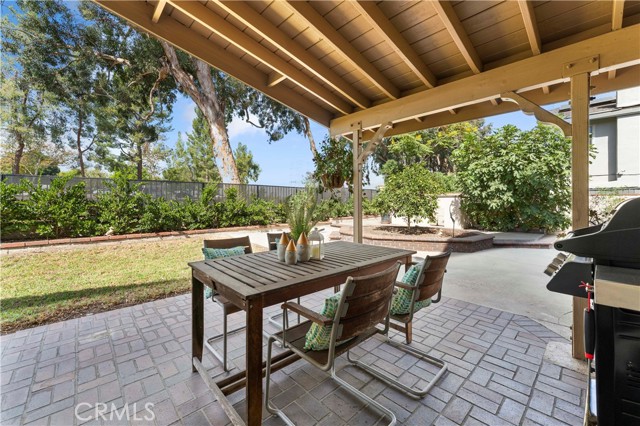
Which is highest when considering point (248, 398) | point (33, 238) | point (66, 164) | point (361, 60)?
point (66, 164)

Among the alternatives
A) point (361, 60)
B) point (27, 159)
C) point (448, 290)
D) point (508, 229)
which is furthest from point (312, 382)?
point (27, 159)

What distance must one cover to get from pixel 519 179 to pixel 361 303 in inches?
312

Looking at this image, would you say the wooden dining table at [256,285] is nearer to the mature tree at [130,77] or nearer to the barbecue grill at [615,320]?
the barbecue grill at [615,320]

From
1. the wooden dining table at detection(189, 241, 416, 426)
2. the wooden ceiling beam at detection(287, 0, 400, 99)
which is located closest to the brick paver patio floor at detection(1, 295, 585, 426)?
the wooden dining table at detection(189, 241, 416, 426)

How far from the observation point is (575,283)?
3.96ft

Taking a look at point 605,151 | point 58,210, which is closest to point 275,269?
point 58,210

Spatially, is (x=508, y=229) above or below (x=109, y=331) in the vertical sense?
above

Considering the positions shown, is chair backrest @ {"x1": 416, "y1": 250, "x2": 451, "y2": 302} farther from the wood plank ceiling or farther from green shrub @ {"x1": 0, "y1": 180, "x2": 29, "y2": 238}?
green shrub @ {"x1": 0, "y1": 180, "x2": 29, "y2": 238}

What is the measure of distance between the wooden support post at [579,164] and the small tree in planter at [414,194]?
193 inches

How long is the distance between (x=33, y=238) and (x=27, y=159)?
12.6 meters

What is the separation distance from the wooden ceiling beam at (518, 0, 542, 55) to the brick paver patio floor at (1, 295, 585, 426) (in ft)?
8.54

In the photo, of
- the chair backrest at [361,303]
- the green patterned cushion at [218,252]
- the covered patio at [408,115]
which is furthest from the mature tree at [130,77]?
the chair backrest at [361,303]

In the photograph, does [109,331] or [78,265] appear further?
[78,265]

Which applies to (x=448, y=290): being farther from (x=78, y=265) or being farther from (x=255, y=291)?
(x=78, y=265)
